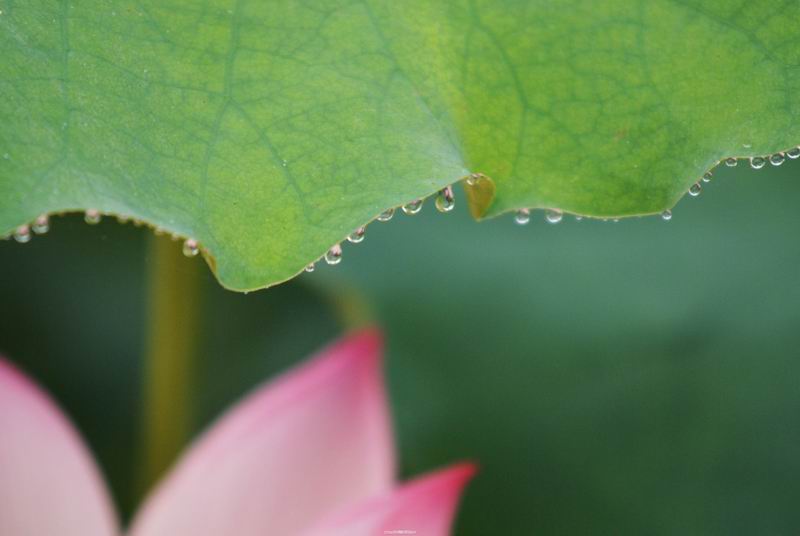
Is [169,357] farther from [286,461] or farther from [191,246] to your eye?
[191,246]

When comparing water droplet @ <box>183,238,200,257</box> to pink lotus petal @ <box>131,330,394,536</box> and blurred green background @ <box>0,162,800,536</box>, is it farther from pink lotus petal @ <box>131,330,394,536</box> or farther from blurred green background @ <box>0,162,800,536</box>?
blurred green background @ <box>0,162,800,536</box>

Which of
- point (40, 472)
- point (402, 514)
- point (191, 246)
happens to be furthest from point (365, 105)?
point (40, 472)

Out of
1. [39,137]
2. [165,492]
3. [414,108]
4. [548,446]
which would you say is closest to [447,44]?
[414,108]

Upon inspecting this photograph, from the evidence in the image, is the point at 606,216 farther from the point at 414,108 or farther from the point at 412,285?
the point at 412,285

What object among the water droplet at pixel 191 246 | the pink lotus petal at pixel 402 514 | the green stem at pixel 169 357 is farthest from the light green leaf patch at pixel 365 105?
the green stem at pixel 169 357

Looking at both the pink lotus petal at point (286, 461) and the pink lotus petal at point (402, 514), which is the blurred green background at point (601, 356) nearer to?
the pink lotus petal at point (286, 461)

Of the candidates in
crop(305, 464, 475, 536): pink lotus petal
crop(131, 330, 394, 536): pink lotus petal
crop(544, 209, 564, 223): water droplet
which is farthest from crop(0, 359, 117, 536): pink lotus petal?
crop(544, 209, 564, 223): water droplet
